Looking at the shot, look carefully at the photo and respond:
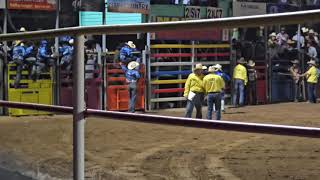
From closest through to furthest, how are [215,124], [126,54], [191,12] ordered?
[215,124], [126,54], [191,12]

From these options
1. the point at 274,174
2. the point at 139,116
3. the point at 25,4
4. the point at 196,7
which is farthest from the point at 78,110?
the point at 196,7

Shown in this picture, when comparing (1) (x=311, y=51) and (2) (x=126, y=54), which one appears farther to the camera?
(2) (x=126, y=54)

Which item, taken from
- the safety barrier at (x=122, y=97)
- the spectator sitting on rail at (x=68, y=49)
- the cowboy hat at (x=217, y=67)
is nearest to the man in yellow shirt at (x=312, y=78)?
the cowboy hat at (x=217, y=67)

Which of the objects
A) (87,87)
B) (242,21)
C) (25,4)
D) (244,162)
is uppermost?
(25,4)

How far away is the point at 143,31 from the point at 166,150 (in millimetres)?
669

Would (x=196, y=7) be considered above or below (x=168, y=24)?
above

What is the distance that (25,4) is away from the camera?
55.9ft

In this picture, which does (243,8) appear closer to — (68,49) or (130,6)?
(130,6)

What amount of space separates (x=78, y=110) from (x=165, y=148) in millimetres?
666

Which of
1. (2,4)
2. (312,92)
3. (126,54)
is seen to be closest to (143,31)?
(312,92)

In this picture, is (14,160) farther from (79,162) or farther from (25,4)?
(25,4)

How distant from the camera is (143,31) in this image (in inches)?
120

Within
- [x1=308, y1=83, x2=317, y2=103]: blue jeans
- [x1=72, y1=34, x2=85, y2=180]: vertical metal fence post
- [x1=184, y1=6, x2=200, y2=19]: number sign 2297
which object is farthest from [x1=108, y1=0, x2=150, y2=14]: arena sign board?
[x1=308, y1=83, x2=317, y2=103]: blue jeans

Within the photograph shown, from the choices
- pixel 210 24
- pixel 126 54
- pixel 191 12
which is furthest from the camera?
pixel 191 12
